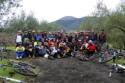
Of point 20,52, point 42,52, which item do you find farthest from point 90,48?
point 20,52

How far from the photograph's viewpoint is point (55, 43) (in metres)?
32.8

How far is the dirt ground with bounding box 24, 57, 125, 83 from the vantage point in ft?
79.5

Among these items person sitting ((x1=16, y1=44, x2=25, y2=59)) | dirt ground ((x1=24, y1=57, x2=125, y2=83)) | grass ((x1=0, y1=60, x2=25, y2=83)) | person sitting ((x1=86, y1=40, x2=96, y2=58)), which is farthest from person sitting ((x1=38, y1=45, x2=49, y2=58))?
grass ((x1=0, y1=60, x2=25, y2=83))

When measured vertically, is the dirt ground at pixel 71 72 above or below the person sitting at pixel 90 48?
below

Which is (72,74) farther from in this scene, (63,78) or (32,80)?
(32,80)

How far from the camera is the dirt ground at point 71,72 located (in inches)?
953

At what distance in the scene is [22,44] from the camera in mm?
30828

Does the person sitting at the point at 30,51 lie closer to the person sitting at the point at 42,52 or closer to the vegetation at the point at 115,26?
the person sitting at the point at 42,52

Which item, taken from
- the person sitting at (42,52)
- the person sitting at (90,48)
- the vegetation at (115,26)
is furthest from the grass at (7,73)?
the vegetation at (115,26)

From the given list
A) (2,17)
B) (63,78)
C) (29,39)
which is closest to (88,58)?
(29,39)

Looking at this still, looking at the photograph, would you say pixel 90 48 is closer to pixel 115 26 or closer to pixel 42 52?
pixel 42 52

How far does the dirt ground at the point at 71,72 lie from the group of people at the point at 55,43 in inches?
46.0

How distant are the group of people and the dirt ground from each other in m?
1.17

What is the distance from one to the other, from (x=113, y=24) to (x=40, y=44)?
18557 mm
